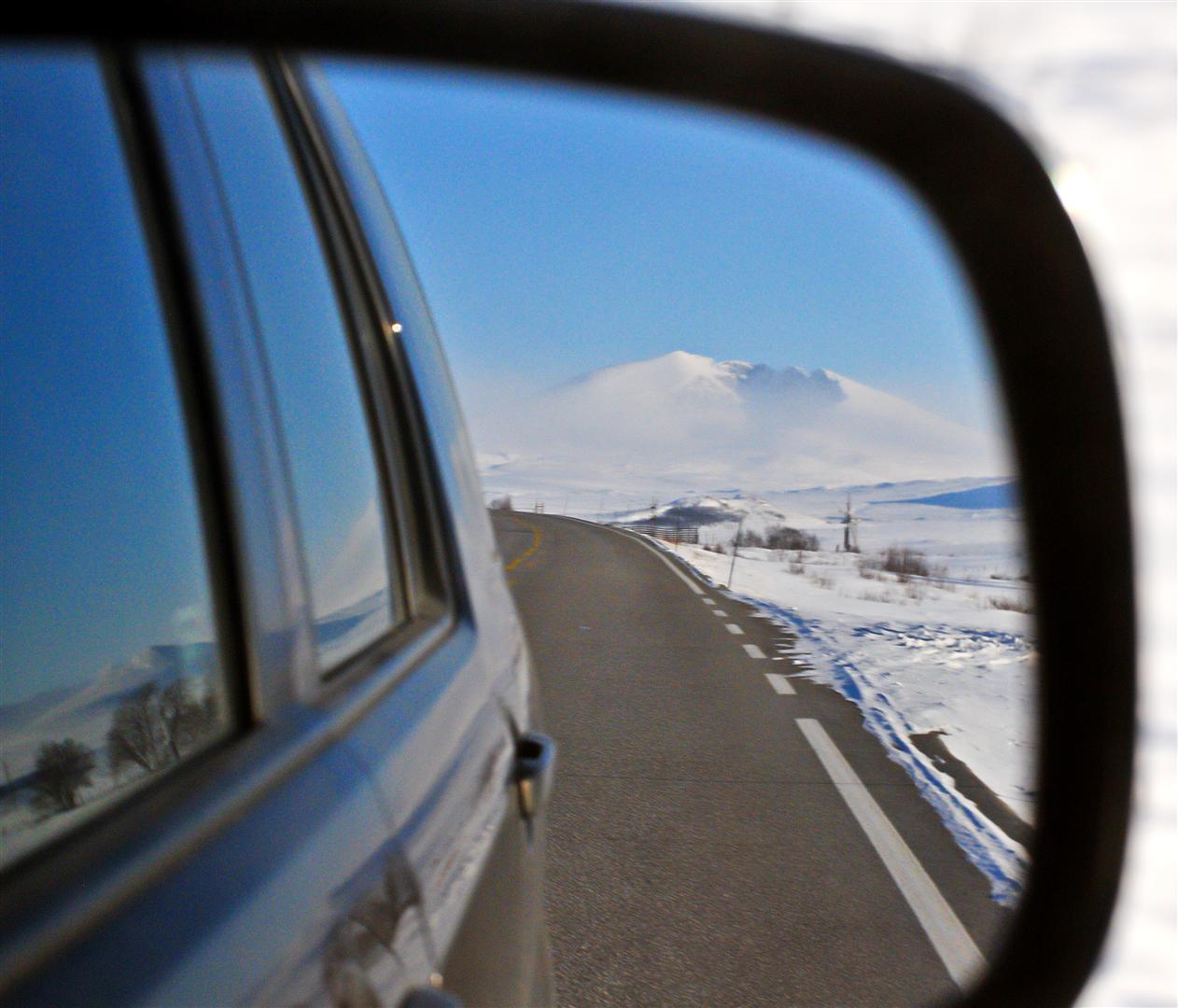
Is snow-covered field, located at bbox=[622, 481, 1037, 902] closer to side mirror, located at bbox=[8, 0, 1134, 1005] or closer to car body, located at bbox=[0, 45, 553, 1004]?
side mirror, located at bbox=[8, 0, 1134, 1005]

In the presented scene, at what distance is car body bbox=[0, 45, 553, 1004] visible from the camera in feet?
3.74

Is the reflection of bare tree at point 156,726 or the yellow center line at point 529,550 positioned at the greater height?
the reflection of bare tree at point 156,726

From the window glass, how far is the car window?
0.55ft

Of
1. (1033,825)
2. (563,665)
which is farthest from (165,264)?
(563,665)

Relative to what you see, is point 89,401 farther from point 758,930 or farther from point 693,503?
point 693,503

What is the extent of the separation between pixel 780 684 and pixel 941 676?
1512 millimetres

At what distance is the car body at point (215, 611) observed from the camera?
114 cm

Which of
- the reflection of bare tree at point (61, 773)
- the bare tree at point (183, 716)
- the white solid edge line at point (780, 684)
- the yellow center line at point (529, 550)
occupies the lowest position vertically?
the white solid edge line at point (780, 684)

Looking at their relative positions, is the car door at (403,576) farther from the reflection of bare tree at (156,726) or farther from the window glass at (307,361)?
the reflection of bare tree at (156,726)

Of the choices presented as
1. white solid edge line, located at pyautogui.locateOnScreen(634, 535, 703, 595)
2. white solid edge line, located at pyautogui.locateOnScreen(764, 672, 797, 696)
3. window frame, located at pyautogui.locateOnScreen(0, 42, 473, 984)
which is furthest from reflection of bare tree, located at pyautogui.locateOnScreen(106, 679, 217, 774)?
white solid edge line, located at pyautogui.locateOnScreen(634, 535, 703, 595)

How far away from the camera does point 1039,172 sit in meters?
2.03

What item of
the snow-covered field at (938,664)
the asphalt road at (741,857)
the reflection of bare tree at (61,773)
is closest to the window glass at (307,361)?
the reflection of bare tree at (61,773)

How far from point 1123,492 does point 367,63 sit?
51.4 inches

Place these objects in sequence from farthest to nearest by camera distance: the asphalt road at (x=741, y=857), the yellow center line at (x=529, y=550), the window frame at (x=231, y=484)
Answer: the yellow center line at (x=529, y=550), the asphalt road at (x=741, y=857), the window frame at (x=231, y=484)
